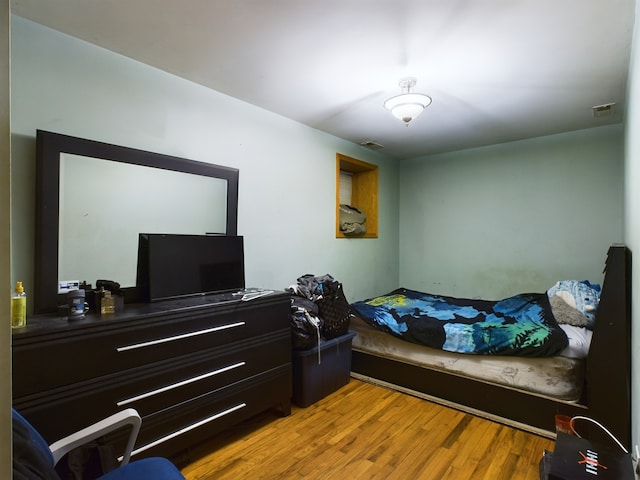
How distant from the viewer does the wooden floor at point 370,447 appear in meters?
1.87

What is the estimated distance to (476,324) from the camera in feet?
9.21

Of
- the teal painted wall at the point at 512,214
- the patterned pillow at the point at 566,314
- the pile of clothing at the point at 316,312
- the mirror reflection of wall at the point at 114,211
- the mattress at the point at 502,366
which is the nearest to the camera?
the mirror reflection of wall at the point at 114,211

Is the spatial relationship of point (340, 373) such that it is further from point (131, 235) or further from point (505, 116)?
point (505, 116)

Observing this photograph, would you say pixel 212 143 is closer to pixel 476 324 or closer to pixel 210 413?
pixel 210 413

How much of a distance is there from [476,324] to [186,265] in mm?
2374

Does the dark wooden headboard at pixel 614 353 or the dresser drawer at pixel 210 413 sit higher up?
the dark wooden headboard at pixel 614 353

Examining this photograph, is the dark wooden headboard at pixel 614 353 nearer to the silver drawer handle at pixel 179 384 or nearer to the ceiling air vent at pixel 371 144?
the silver drawer handle at pixel 179 384

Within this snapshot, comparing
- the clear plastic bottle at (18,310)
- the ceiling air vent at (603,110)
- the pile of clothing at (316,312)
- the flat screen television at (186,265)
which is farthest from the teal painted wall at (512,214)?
the clear plastic bottle at (18,310)

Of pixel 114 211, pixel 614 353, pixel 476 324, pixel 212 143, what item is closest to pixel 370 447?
pixel 476 324

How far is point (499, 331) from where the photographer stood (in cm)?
256

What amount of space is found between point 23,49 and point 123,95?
494mm

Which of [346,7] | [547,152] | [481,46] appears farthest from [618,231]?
[346,7]

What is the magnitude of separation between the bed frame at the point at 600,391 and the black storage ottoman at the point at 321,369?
95cm

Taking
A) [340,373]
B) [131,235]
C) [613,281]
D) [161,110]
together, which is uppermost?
[161,110]
